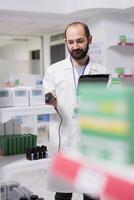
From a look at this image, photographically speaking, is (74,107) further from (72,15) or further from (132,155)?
(72,15)

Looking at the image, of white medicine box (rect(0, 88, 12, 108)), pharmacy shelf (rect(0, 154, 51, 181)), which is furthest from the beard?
pharmacy shelf (rect(0, 154, 51, 181))

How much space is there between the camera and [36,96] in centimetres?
221

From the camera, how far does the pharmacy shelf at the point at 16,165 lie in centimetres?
205

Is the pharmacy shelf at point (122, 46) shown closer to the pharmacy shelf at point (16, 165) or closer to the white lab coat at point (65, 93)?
the white lab coat at point (65, 93)

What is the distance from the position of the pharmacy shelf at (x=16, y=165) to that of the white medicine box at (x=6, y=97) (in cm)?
36

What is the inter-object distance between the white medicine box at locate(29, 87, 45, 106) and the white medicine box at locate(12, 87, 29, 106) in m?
0.03

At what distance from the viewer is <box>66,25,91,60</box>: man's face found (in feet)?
6.67

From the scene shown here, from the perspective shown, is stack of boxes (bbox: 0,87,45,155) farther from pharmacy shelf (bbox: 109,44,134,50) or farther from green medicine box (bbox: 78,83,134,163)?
pharmacy shelf (bbox: 109,44,134,50)

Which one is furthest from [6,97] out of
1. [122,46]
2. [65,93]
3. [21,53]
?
[21,53]

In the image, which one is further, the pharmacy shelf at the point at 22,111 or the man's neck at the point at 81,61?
the man's neck at the point at 81,61

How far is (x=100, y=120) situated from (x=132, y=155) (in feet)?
0.22

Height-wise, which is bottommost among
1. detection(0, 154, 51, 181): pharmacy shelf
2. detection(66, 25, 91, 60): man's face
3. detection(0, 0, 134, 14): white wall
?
detection(0, 154, 51, 181): pharmacy shelf

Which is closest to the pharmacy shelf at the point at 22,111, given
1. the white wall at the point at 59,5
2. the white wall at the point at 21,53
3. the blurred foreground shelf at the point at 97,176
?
the blurred foreground shelf at the point at 97,176

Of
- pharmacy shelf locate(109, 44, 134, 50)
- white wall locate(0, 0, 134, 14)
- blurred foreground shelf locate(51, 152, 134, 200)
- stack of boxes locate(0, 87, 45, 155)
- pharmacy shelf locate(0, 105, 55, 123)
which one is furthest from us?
pharmacy shelf locate(109, 44, 134, 50)
